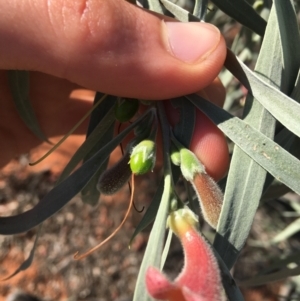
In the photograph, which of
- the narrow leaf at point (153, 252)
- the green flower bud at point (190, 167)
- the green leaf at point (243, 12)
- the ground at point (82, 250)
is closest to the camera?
the narrow leaf at point (153, 252)

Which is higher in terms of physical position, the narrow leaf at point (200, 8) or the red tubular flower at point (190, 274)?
the narrow leaf at point (200, 8)

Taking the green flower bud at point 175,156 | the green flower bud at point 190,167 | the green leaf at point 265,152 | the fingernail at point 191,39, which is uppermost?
the fingernail at point 191,39

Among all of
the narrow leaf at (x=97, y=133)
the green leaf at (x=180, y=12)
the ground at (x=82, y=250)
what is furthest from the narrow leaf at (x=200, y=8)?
the ground at (x=82, y=250)

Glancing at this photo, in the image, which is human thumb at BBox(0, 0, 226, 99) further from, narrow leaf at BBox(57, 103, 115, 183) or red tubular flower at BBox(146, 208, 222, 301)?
red tubular flower at BBox(146, 208, 222, 301)

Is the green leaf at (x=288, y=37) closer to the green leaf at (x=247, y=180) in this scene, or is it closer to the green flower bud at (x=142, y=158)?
the green leaf at (x=247, y=180)

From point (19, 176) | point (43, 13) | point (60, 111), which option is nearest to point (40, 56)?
point (43, 13)

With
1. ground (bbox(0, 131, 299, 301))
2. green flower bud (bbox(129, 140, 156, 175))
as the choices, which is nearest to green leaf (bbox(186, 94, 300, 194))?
green flower bud (bbox(129, 140, 156, 175))
